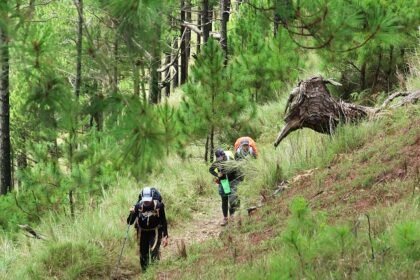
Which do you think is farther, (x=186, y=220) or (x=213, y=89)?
(x=213, y=89)

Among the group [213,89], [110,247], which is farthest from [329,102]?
[110,247]

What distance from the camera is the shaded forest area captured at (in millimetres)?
3471

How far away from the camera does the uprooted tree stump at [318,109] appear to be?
27.3 feet

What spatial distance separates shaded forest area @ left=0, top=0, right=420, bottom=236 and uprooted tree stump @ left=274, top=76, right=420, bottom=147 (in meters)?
0.68

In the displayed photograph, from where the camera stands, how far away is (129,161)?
3.81 m

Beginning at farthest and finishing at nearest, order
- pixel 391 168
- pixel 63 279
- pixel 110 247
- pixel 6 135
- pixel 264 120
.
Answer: pixel 264 120
pixel 6 135
pixel 110 247
pixel 63 279
pixel 391 168

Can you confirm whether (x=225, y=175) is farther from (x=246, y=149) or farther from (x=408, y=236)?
(x=408, y=236)

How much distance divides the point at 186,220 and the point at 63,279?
317cm

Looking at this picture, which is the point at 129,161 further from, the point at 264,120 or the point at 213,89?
the point at 264,120

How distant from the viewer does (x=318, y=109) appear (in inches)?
332

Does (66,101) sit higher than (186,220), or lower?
higher

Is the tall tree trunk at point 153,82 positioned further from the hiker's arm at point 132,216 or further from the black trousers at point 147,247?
the black trousers at point 147,247

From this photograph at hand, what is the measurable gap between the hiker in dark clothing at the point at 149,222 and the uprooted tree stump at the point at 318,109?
2.51 m

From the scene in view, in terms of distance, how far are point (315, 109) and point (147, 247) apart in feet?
10.9
